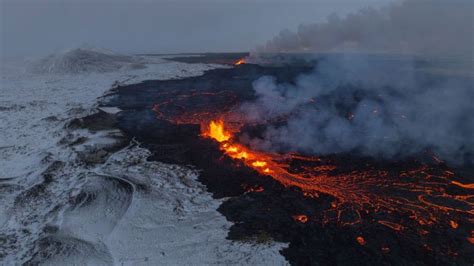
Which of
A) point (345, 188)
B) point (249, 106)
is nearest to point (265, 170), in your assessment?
point (345, 188)

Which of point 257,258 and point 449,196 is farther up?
point 449,196

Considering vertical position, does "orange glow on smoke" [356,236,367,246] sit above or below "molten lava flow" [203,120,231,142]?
below

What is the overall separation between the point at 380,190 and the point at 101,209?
1332cm

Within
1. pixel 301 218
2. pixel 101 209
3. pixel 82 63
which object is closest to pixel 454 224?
pixel 301 218

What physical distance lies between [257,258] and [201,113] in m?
19.8

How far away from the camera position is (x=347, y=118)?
93.1 feet

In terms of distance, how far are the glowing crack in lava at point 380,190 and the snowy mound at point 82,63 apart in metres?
41.0

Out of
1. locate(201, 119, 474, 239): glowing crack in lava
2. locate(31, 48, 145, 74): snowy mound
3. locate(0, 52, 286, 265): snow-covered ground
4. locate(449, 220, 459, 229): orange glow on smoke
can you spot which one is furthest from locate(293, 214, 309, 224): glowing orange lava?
locate(31, 48, 145, 74): snowy mound

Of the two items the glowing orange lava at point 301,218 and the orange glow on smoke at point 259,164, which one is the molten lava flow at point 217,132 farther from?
the glowing orange lava at point 301,218

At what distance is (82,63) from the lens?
182ft

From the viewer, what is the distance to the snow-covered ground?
44.6 ft

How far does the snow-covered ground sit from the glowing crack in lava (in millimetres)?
3793

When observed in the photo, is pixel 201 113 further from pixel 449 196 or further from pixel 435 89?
pixel 435 89

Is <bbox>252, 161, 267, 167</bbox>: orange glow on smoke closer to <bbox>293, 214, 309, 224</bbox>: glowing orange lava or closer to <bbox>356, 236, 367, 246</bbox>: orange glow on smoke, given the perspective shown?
<bbox>293, 214, 309, 224</bbox>: glowing orange lava
